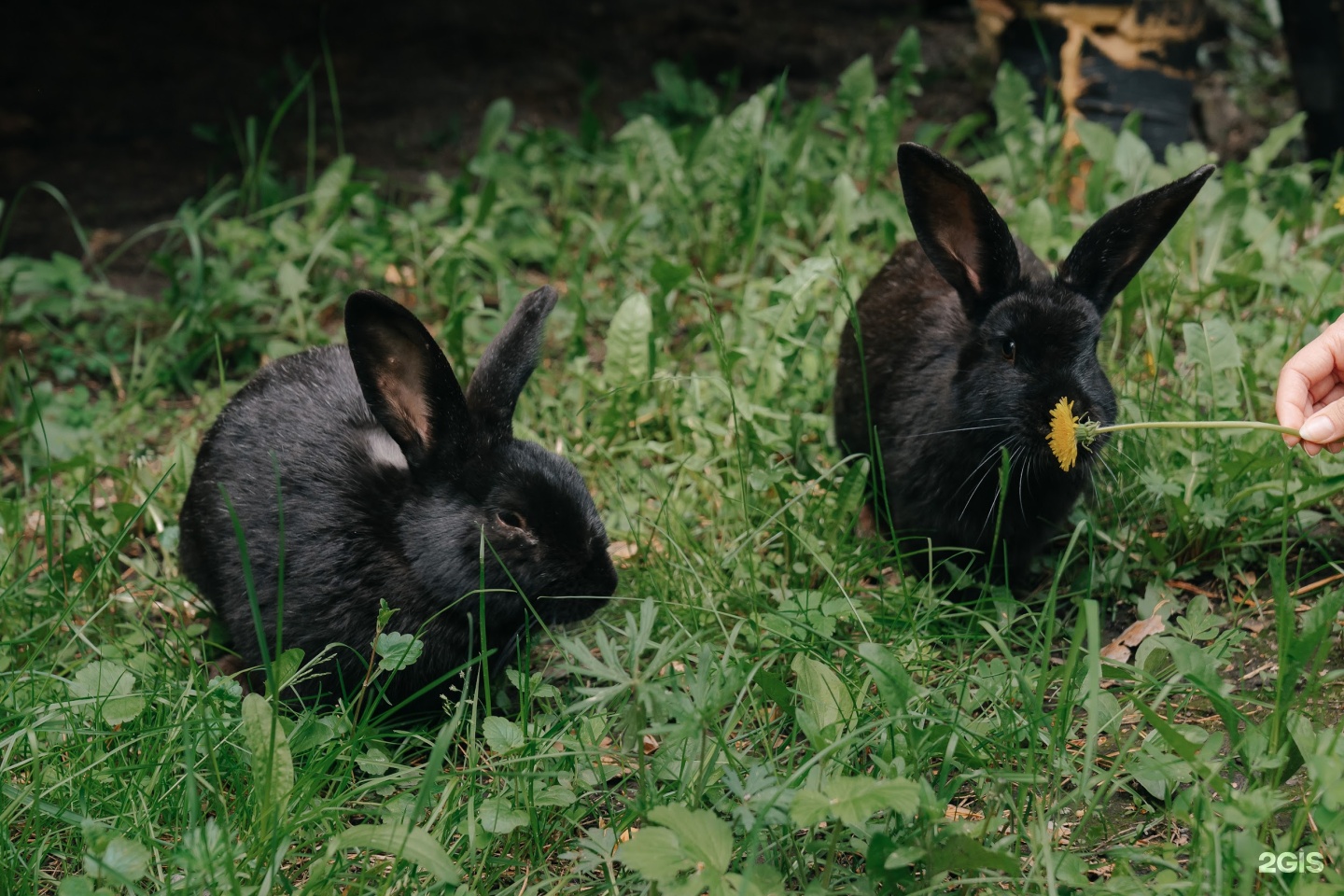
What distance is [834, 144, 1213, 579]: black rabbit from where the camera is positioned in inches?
132

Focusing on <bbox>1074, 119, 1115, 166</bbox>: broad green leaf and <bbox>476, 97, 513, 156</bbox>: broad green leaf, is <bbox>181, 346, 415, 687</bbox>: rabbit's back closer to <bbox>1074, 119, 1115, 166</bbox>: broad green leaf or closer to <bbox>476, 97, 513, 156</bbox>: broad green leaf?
<bbox>476, 97, 513, 156</bbox>: broad green leaf

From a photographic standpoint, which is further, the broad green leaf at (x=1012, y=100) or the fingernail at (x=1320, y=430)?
the broad green leaf at (x=1012, y=100)

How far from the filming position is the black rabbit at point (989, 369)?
3.34 m

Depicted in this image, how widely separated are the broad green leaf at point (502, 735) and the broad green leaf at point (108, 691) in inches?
32.2

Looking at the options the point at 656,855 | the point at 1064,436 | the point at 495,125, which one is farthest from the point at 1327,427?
the point at 495,125

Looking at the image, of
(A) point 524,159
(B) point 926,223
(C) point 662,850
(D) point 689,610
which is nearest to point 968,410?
(B) point 926,223

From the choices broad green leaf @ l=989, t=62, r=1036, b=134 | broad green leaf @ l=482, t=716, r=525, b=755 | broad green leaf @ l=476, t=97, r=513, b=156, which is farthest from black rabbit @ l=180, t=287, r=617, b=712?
broad green leaf @ l=989, t=62, r=1036, b=134

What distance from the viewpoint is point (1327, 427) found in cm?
274

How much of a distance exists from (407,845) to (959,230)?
7.51ft

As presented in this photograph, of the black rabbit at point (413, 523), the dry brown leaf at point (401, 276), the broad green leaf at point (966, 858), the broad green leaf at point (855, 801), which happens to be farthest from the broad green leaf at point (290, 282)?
the broad green leaf at point (966, 858)

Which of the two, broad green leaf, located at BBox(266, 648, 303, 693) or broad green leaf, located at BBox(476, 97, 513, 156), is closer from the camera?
broad green leaf, located at BBox(266, 648, 303, 693)

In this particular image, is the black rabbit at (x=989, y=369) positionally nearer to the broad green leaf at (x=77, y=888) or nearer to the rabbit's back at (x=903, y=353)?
the rabbit's back at (x=903, y=353)

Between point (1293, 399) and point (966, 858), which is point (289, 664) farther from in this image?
point (1293, 399)

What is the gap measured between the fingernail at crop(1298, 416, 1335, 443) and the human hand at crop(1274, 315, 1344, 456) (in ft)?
0.06
